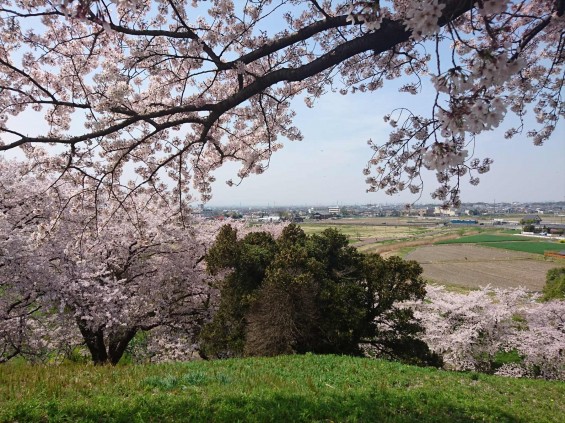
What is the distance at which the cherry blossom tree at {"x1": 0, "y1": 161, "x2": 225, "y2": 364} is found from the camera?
8.59 metres

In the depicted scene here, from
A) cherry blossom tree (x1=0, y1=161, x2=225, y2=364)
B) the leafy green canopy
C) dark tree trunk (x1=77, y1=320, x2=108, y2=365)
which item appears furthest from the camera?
the leafy green canopy

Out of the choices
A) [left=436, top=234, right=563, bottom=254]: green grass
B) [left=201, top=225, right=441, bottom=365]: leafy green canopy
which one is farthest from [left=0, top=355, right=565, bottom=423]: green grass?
[left=436, top=234, right=563, bottom=254]: green grass

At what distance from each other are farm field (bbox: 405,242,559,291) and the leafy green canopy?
25.9 metres

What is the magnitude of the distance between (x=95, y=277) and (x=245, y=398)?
822 cm

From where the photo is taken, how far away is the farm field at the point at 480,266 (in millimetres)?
40906

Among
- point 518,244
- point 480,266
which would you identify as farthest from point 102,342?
point 518,244

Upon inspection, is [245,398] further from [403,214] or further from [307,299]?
[307,299]

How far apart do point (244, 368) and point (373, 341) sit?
7520 mm

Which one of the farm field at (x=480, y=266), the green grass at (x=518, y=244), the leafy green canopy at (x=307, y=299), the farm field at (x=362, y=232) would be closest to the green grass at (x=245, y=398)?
the leafy green canopy at (x=307, y=299)

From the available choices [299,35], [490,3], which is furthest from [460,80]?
[299,35]

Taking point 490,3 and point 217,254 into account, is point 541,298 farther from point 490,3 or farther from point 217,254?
point 490,3

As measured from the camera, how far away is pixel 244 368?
6988mm

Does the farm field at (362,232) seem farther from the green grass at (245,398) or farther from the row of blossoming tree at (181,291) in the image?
the green grass at (245,398)

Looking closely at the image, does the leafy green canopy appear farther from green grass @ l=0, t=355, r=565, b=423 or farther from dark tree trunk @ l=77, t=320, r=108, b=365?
green grass @ l=0, t=355, r=565, b=423
